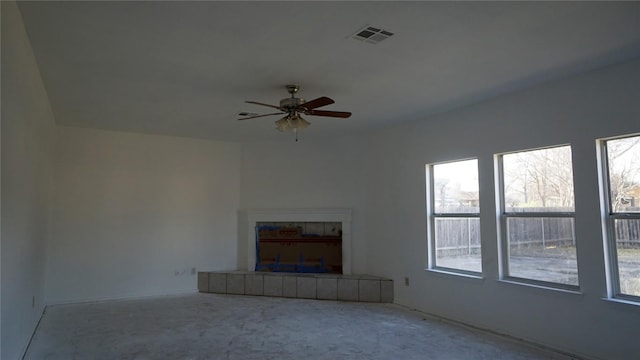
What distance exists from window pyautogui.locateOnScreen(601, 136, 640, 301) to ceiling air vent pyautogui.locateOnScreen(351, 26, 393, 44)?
224cm

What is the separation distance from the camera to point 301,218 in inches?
261

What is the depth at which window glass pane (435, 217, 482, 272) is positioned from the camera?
466 cm

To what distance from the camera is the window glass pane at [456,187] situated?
475 centimetres

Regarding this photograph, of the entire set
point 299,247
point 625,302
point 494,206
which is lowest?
point 625,302

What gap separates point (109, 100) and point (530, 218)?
4.60 metres

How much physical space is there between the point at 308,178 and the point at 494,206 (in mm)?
3150

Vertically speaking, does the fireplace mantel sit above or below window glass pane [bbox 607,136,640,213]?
below

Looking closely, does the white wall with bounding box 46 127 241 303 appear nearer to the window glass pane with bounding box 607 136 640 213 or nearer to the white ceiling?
the white ceiling

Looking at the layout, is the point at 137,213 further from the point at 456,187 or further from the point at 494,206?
the point at 494,206

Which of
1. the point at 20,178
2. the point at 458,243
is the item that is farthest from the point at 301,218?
the point at 20,178

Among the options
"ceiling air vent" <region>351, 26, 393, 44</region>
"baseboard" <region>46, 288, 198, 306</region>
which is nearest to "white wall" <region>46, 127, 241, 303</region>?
"baseboard" <region>46, 288, 198, 306</region>

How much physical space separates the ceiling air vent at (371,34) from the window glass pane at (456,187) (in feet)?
7.93

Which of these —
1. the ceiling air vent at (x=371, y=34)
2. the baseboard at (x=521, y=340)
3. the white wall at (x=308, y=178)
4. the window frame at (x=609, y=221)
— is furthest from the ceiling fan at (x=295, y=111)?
the baseboard at (x=521, y=340)

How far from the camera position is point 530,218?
4.08 m
